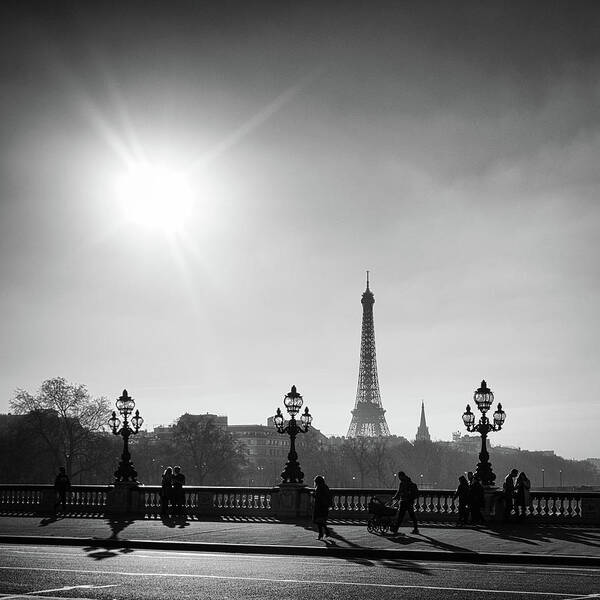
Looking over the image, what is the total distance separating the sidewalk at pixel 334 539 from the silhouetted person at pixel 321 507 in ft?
1.48

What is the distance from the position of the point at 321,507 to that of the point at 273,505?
10085 mm

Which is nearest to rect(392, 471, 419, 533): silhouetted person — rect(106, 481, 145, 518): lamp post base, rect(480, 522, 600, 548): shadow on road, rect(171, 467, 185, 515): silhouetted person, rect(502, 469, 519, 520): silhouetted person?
rect(480, 522, 600, 548): shadow on road

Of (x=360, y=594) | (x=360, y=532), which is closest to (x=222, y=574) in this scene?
(x=360, y=594)

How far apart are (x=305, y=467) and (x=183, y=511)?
441ft

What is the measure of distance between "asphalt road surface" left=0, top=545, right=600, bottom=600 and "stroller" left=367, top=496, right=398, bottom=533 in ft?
22.0

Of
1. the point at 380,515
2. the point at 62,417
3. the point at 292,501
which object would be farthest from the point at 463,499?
the point at 62,417

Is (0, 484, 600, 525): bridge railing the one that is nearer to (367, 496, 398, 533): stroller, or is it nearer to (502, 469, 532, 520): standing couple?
(502, 469, 532, 520): standing couple

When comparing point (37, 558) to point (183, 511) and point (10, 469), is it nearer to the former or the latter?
point (183, 511)

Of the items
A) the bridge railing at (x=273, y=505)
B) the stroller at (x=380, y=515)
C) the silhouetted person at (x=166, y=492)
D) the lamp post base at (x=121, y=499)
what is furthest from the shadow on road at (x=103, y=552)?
the lamp post base at (x=121, y=499)

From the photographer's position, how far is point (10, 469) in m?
106

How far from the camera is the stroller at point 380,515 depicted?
2997 centimetres

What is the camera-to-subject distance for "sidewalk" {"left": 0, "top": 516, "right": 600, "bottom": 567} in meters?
23.7

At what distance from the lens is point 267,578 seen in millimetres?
18891

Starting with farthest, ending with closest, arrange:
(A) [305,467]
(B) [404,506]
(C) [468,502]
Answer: (A) [305,467] → (C) [468,502] → (B) [404,506]
